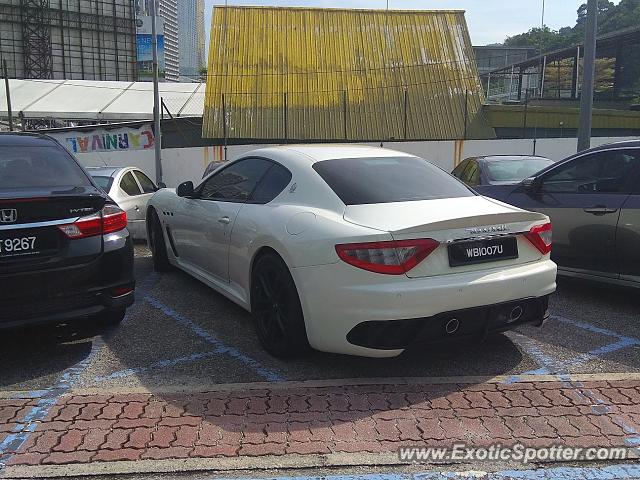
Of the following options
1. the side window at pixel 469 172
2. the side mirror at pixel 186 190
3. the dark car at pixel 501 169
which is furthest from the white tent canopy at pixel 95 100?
the side mirror at pixel 186 190

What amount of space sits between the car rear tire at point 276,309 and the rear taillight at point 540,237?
1648 millimetres

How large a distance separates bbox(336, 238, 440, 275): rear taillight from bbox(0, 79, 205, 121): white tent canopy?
995 inches

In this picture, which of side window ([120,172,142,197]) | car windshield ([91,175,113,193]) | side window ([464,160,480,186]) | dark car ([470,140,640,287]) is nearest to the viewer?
dark car ([470,140,640,287])

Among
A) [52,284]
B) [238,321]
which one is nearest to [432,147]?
[238,321]

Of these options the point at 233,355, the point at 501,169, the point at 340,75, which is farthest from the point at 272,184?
the point at 340,75

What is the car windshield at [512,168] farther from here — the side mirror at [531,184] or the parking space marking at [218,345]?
the parking space marking at [218,345]

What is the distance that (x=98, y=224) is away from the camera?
426cm

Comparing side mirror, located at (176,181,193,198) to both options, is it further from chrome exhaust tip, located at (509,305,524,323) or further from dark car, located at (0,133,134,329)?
chrome exhaust tip, located at (509,305,524,323)

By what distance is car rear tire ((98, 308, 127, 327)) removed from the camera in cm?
483

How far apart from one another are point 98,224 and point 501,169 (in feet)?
22.1

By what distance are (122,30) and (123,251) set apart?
56.3m

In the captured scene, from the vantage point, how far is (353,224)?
3725 millimetres

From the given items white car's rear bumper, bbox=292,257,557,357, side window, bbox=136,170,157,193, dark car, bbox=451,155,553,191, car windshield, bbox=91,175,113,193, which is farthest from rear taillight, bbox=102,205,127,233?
dark car, bbox=451,155,553,191

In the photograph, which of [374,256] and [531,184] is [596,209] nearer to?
[531,184]
